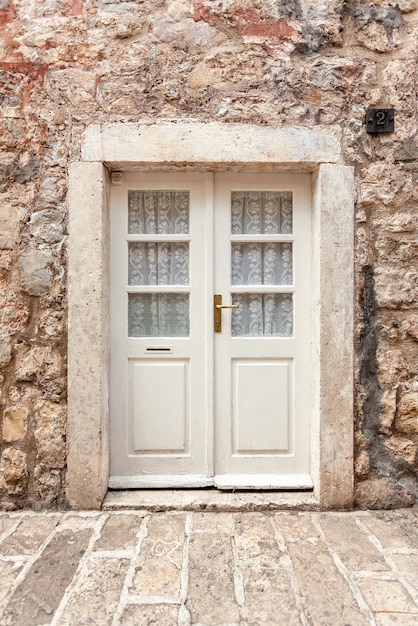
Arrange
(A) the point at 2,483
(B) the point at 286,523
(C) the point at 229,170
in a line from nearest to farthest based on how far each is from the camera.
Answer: (B) the point at 286,523 → (A) the point at 2,483 → (C) the point at 229,170

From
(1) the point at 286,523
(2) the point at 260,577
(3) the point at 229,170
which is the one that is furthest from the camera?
(3) the point at 229,170

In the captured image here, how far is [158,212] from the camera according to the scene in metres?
2.58

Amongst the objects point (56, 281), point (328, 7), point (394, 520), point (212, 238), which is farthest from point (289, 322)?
point (328, 7)

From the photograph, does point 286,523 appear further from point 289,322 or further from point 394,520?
point 289,322

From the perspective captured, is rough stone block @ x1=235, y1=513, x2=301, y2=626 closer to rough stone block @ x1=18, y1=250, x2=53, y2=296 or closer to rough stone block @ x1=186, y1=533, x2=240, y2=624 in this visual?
rough stone block @ x1=186, y1=533, x2=240, y2=624

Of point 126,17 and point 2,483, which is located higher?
point 126,17

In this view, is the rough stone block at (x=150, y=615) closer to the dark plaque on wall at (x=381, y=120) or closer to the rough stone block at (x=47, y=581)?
the rough stone block at (x=47, y=581)

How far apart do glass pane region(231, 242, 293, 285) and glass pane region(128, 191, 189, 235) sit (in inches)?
15.5

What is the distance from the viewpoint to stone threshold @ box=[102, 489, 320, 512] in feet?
7.66

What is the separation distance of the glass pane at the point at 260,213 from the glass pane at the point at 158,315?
61 cm

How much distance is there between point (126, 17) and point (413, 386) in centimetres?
285

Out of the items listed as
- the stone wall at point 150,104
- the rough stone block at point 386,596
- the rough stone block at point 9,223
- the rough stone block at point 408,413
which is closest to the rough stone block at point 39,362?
the stone wall at point 150,104

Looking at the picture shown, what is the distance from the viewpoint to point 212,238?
2.54 m

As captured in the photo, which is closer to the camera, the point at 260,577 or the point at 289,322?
the point at 260,577
